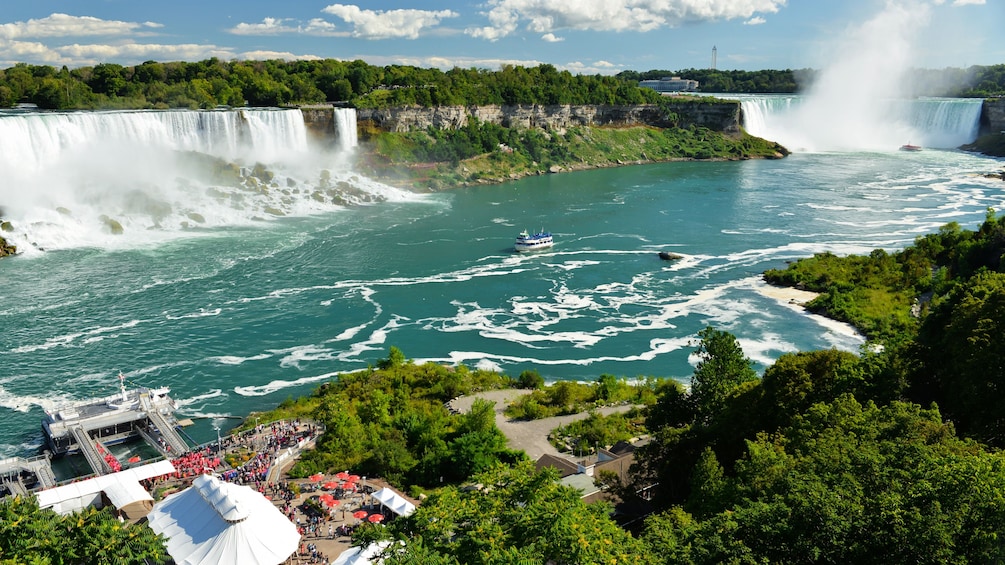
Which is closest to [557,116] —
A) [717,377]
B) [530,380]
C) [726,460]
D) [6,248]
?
[6,248]

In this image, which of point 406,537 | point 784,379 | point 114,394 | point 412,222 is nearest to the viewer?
point 406,537

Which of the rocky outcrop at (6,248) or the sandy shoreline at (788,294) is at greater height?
the rocky outcrop at (6,248)

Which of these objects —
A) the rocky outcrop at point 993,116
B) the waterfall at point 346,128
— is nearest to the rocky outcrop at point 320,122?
the waterfall at point 346,128

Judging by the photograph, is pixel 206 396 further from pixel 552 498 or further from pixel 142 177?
pixel 142 177

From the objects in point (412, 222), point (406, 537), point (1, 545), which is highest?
point (406, 537)

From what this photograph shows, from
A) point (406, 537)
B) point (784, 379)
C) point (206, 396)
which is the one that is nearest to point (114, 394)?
point (206, 396)

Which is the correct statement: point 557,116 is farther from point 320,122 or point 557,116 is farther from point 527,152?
point 320,122

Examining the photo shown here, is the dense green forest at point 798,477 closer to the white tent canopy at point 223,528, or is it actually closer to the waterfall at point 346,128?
the white tent canopy at point 223,528
